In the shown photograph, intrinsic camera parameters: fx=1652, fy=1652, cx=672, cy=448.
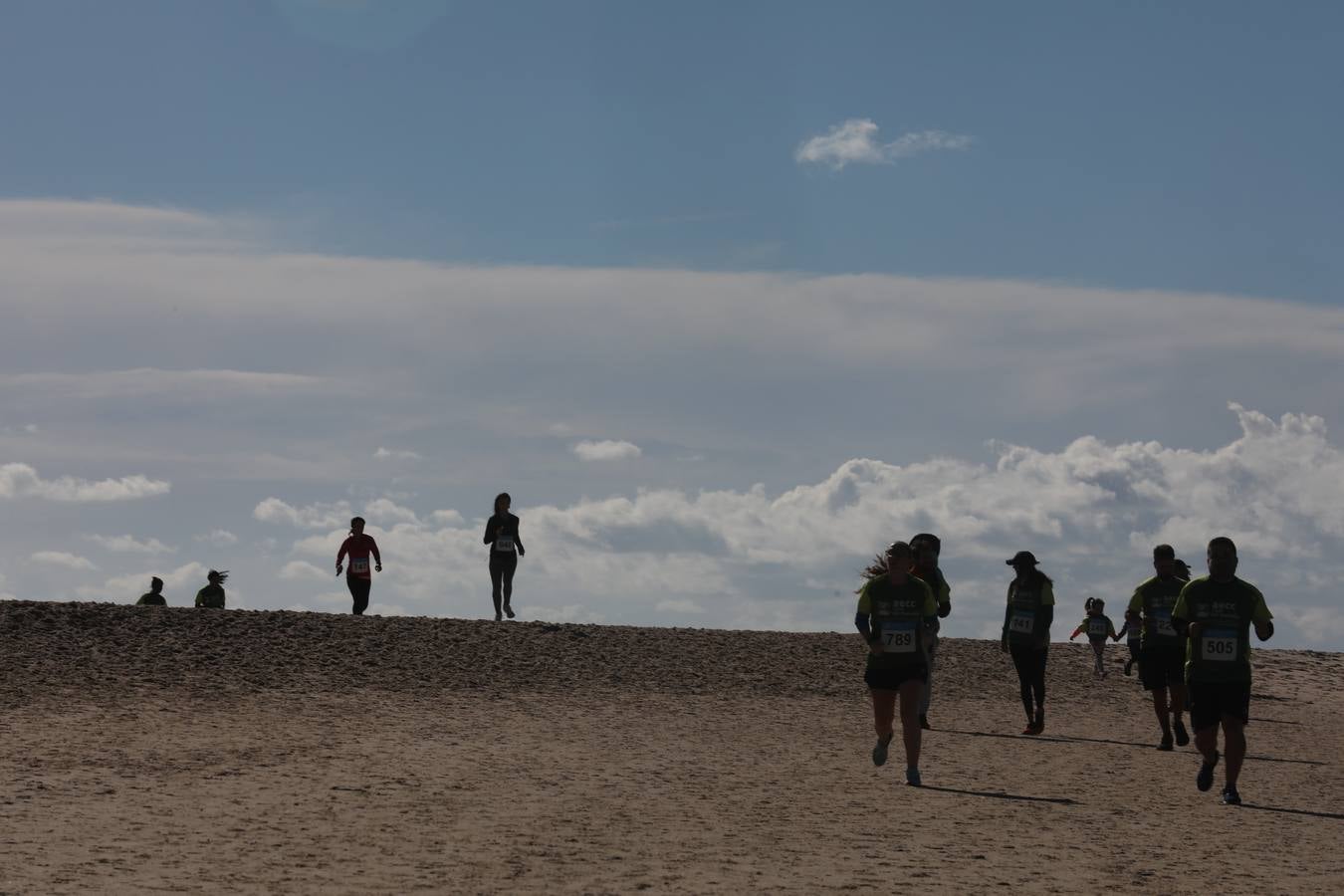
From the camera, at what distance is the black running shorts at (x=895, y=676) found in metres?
13.2

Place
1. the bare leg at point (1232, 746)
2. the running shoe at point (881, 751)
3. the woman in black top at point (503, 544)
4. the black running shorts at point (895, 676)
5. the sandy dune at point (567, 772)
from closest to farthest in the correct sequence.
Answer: the sandy dune at point (567, 772) < the bare leg at point (1232, 746) < the black running shorts at point (895, 676) < the running shoe at point (881, 751) < the woman in black top at point (503, 544)

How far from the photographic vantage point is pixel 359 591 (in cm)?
2523

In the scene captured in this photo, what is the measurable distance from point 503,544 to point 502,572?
666 mm

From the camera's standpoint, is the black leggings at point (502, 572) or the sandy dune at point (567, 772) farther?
the black leggings at point (502, 572)

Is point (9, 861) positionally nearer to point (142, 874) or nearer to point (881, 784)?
point (142, 874)

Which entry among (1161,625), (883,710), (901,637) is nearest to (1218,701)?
(901,637)

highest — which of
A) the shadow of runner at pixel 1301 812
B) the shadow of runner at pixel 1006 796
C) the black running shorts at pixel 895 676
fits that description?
the black running shorts at pixel 895 676

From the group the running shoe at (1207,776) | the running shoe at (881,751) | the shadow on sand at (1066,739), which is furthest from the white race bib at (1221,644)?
the shadow on sand at (1066,739)

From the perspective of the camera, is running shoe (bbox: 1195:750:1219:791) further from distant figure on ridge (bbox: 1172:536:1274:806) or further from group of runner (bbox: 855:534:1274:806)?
distant figure on ridge (bbox: 1172:536:1274:806)

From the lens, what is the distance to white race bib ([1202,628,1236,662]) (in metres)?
12.8

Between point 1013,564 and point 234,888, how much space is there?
35.6 ft

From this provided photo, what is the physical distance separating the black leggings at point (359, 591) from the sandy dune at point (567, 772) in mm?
955

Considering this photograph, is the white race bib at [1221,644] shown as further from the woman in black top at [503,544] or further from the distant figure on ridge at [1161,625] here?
the woman in black top at [503,544]

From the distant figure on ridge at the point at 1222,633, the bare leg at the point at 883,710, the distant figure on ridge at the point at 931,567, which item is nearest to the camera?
the distant figure on ridge at the point at 1222,633
